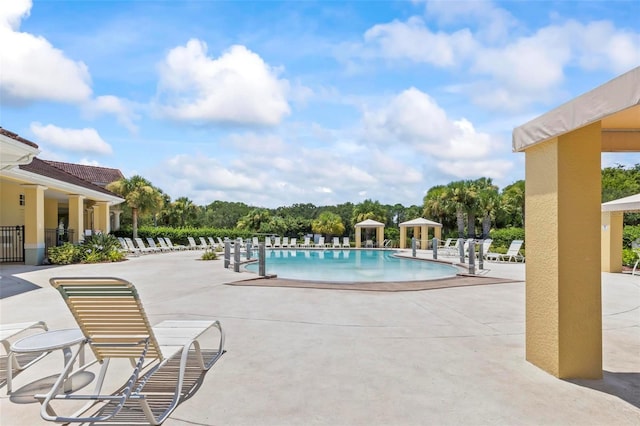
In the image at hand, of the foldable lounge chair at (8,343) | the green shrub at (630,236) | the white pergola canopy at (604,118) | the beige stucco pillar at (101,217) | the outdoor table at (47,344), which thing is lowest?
the foldable lounge chair at (8,343)

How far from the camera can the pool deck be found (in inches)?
115

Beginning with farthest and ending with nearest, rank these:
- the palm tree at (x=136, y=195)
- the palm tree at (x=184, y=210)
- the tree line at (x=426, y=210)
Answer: the palm tree at (x=184, y=210) → the tree line at (x=426, y=210) → the palm tree at (x=136, y=195)

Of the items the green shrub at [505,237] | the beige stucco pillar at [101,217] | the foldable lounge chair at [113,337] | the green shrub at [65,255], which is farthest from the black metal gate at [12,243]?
the green shrub at [505,237]

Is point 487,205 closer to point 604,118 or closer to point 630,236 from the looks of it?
point 630,236

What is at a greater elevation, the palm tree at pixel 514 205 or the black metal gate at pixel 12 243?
the palm tree at pixel 514 205

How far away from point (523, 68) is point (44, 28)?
12.2 meters

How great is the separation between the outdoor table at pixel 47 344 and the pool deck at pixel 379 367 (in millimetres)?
432

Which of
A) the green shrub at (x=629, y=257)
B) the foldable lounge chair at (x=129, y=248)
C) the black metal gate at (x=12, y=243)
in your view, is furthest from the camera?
the foldable lounge chair at (x=129, y=248)

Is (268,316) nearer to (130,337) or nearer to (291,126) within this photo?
(130,337)

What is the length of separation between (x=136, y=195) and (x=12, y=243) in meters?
9.77

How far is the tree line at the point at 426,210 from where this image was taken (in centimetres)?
2678

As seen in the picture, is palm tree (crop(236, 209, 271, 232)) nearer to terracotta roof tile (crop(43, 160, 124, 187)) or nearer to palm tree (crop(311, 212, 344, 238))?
palm tree (crop(311, 212, 344, 238))

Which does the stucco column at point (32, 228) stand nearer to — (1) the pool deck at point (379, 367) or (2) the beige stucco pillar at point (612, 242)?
(1) the pool deck at point (379, 367)

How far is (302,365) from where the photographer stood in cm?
395
